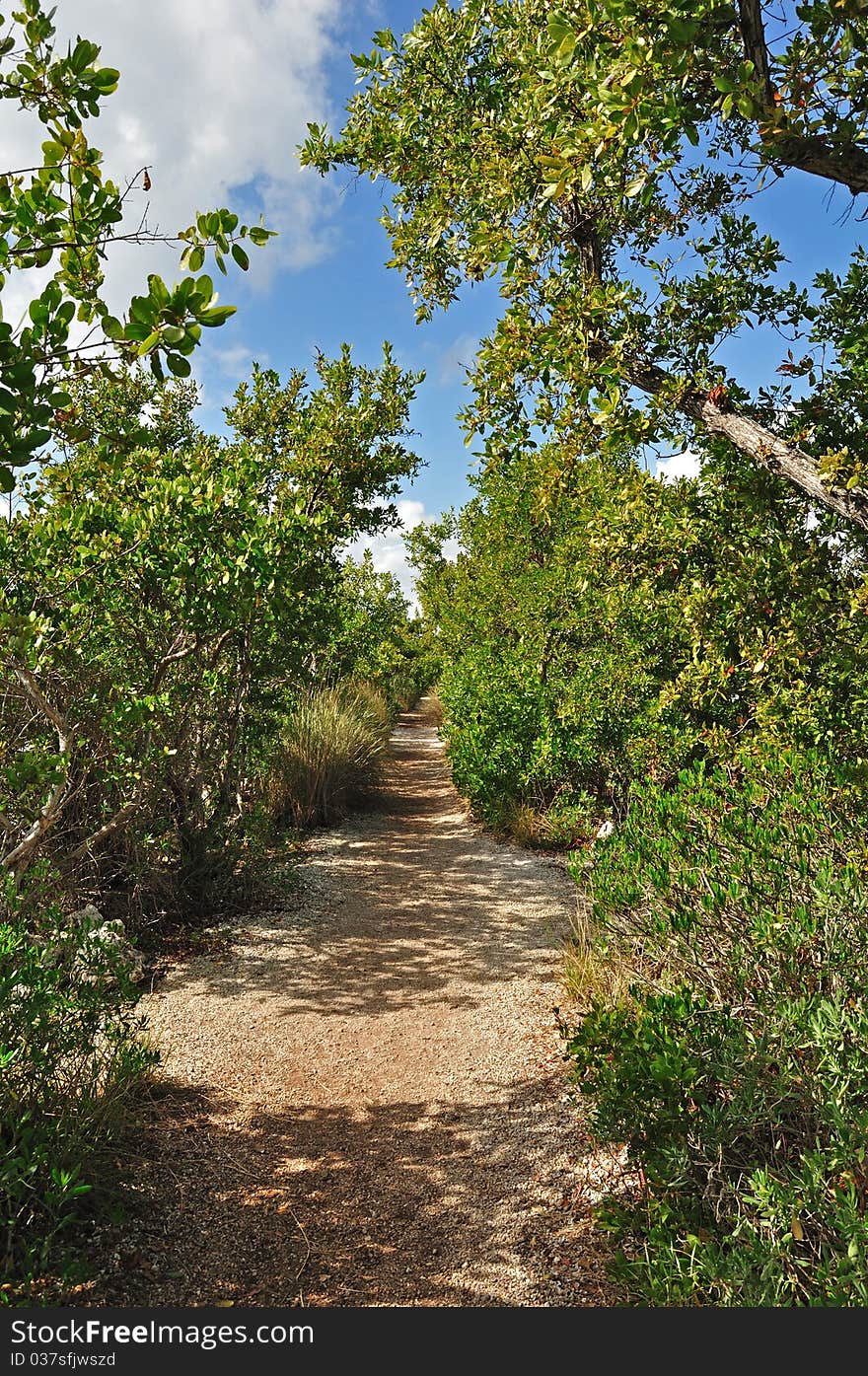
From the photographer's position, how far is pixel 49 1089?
275cm

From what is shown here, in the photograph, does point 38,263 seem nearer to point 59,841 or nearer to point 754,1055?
point 754,1055

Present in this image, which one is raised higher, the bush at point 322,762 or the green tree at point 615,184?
the green tree at point 615,184

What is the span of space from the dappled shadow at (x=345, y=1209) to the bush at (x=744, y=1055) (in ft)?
1.52

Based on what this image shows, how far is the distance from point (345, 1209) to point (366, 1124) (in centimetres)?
60

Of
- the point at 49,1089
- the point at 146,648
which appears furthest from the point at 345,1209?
the point at 146,648

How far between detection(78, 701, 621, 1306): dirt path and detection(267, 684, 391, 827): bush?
252cm

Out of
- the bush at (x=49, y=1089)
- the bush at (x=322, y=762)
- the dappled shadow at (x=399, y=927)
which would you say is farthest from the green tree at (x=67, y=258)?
the bush at (x=322, y=762)

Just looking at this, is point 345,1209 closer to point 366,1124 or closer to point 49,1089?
point 366,1124

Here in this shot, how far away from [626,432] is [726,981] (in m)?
2.56

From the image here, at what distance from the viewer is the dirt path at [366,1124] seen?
9.00 ft

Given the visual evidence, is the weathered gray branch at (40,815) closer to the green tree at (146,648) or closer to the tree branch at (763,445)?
the green tree at (146,648)

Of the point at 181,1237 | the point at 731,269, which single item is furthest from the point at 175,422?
the point at 181,1237

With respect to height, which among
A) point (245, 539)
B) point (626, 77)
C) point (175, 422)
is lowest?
point (245, 539)

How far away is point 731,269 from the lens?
439 centimetres
